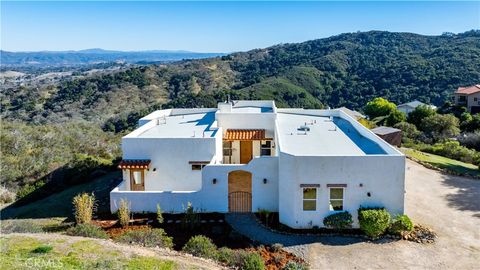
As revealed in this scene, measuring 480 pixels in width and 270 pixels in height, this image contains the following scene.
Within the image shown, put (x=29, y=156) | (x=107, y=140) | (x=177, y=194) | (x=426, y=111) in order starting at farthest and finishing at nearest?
(x=426, y=111)
(x=107, y=140)
(x=29, y=156)
(x=177, y=194)

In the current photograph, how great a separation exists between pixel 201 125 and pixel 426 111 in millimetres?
37675

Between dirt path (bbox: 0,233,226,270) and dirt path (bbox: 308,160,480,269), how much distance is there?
410cm

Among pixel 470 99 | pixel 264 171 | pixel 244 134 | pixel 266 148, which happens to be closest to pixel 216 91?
pixel 470 99

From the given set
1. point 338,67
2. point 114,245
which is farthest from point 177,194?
point 338,67

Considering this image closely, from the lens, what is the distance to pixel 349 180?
17.0m

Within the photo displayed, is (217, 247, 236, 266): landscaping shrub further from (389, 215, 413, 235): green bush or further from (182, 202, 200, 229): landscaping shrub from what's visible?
(389, 215, 413, 235): green bush

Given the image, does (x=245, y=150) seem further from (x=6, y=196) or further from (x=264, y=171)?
(x=6, y=196)

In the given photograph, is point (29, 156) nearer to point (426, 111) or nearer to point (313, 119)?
point (313, 119)

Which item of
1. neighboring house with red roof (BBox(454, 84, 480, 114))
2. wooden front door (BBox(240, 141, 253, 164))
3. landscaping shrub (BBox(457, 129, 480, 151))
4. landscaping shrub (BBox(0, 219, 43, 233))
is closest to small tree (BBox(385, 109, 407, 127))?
landscaping shrub (BBox(457, 129, 480, 151))

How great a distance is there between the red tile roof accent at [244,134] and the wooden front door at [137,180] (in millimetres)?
5740

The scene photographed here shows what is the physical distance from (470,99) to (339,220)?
58.8 m

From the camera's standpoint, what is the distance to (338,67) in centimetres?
10781

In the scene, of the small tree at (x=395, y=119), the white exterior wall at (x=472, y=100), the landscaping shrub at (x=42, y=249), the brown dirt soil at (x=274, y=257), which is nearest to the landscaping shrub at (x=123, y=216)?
the landscaping shrub at (x=42, y=249)

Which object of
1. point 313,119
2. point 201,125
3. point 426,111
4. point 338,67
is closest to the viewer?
point 201,125
